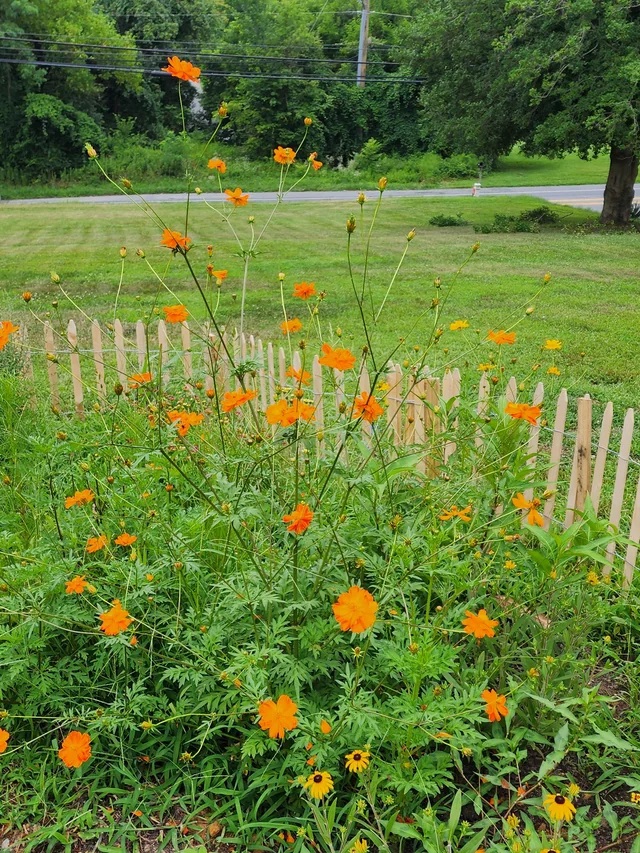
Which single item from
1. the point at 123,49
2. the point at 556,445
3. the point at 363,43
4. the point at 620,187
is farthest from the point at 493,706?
the point at 123,49

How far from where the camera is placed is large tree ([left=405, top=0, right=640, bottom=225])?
36.2 ft

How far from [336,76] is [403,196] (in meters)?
12.0

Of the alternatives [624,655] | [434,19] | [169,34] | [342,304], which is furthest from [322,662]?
[169,34]

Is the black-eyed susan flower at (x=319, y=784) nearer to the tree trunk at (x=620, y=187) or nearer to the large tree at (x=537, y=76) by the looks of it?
the large tree at (x=537, y=76)

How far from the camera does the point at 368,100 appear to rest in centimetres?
2884

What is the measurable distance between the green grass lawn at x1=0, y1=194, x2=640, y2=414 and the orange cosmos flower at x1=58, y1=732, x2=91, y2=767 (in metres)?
1.90

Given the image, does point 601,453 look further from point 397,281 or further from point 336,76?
point 336,76

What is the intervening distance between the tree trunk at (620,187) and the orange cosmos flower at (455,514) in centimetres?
1276

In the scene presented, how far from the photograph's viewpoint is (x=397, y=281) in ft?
28.7

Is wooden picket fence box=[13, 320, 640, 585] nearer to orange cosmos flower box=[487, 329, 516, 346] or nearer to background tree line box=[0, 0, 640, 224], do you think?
orange cosmos flower box=[487, 329, 516, 346]

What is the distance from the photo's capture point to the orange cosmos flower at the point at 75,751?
1.59 m

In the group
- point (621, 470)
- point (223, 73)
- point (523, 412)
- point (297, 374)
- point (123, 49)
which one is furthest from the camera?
point (223, 73)

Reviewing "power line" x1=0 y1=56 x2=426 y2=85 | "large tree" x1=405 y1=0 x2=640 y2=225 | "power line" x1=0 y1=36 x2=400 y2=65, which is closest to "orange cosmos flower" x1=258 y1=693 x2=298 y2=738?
"large tree" x1=405 y1=0 x2=640 y2=225

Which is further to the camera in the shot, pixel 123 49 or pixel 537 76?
pixel 123 49
